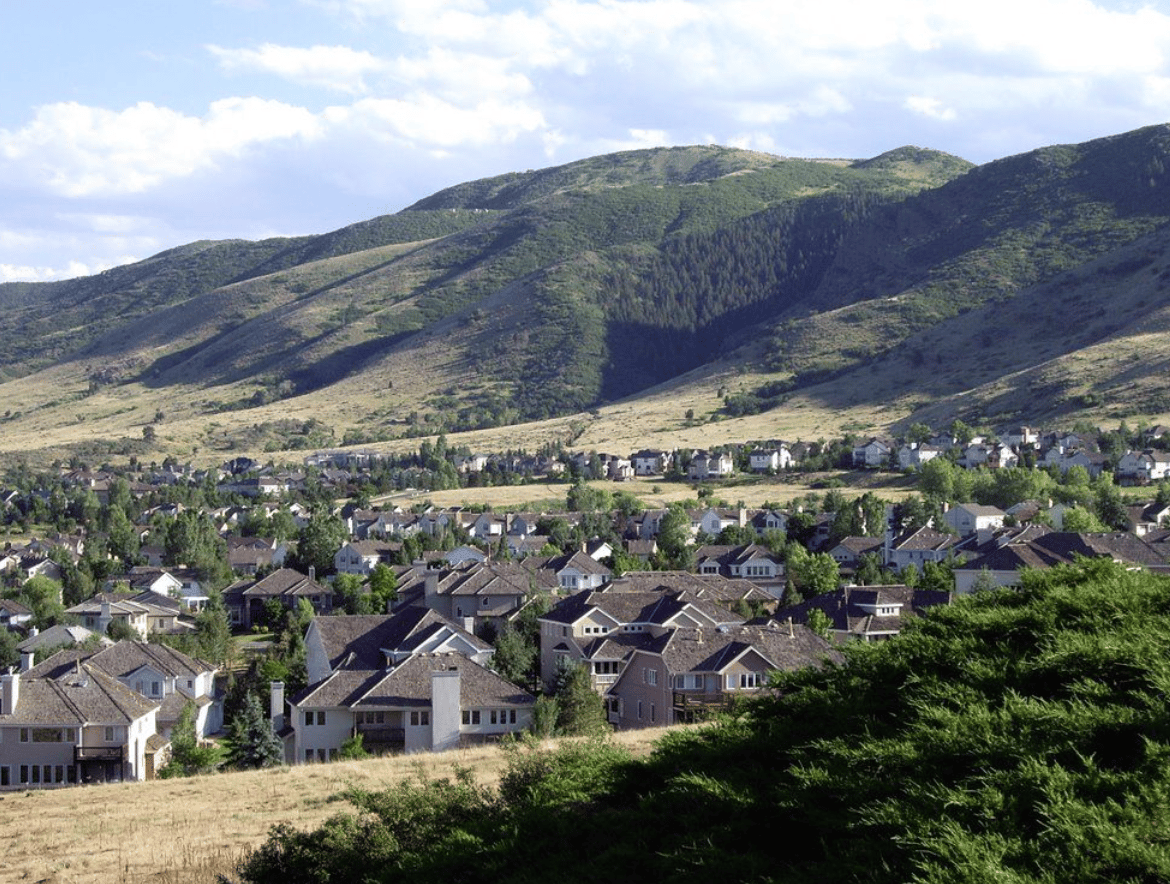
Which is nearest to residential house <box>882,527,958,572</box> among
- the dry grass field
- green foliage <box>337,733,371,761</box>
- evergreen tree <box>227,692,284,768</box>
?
evergreen tree <box>227,692,284,768</box>

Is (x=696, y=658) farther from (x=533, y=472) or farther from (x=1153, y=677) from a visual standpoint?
(x=533, y=472)

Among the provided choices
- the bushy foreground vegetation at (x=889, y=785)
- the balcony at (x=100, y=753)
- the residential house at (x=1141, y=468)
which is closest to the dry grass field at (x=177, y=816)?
the bushy foreground vegetation at (x=889, y=785)

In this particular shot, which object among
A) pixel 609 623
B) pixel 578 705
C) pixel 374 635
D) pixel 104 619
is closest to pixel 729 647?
pixel 578 705

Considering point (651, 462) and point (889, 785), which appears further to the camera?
point (651, 462)

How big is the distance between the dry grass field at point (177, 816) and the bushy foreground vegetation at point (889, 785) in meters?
2.95

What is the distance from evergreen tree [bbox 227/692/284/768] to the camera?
37562 millimetres

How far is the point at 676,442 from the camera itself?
514 feet

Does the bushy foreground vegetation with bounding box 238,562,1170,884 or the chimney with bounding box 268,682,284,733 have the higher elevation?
the bushy foreground vegetation with bounding box 238,562,1170,884

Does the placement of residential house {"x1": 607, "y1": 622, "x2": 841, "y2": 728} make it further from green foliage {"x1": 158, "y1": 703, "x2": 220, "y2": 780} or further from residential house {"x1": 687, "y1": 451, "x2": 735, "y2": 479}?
residential house {"x1": 687, "y1": 451, "x2": 735, "y2": 479}

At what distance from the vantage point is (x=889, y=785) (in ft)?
38.8

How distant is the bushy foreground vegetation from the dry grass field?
2953 millimetres

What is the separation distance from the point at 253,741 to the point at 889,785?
99.0 ft

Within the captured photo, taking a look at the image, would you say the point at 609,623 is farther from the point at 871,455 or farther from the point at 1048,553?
the point at 871,455

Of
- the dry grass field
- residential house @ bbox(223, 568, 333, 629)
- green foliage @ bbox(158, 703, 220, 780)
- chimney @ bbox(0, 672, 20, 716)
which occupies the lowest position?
residential house @ bbox(223, 568, 333, 629)
